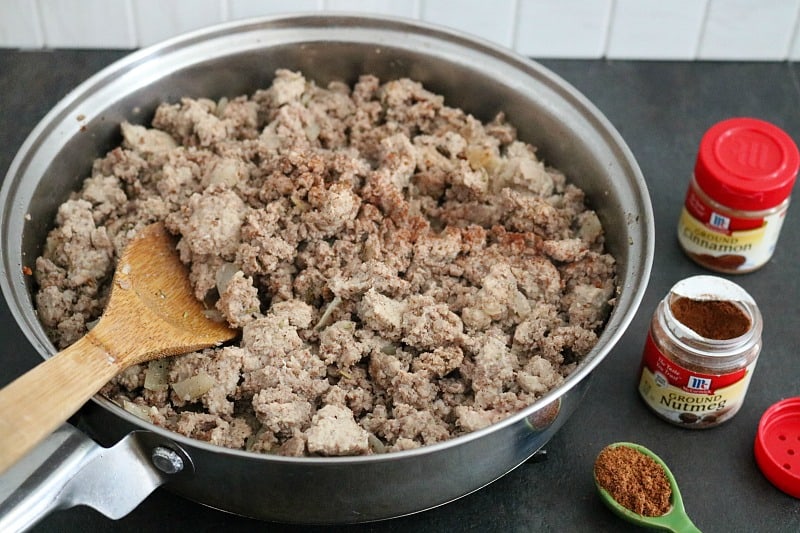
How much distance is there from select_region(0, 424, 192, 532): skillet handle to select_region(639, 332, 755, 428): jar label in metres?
0.80

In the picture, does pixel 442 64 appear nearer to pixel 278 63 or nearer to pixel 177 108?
pixel 278 63

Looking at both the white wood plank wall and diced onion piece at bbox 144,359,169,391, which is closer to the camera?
diced onion piece at bbox 144,359,169,391

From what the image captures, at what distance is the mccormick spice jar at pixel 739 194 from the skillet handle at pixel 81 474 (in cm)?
109

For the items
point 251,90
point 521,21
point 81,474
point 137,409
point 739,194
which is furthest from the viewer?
point 521,21

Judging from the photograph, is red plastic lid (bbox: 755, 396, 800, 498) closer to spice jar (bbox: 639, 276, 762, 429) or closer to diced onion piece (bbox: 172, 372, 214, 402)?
spice jar (bbox: 639, 276, 762, 429)

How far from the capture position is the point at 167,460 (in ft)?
4.03

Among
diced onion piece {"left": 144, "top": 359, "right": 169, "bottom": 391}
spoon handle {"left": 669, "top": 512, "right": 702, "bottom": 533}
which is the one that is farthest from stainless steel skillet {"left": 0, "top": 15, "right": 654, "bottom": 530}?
spoon handle {"left": 669, "top": 512, "right": 702, "bottom": 533}

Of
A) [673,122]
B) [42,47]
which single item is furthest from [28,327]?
[673,122]

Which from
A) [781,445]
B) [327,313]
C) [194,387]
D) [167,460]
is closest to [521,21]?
[327,313]

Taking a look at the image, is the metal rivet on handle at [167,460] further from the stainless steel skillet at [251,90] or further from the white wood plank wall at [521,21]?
the white wood plank wall at [521,21]

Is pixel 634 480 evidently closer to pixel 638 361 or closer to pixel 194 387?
pixel 638 361

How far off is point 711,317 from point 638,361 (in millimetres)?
197

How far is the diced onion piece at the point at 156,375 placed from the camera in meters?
1.44

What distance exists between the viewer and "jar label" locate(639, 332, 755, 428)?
4.98 feet
